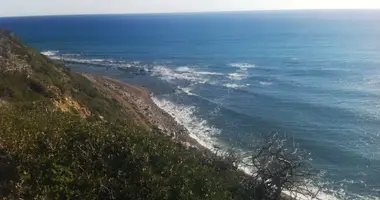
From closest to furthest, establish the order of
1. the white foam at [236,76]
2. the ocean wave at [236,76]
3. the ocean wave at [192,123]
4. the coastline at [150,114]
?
the coastline at [150,114], the ocean wave at [192,123], the ocean wave at [236,76], the white foam at [236,76]

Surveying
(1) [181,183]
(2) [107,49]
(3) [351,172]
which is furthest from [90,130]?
(2) [107,49]

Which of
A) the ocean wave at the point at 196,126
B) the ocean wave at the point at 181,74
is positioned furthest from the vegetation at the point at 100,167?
the ocean wave at the point at 181,74

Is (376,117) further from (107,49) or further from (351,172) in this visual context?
(107,49)

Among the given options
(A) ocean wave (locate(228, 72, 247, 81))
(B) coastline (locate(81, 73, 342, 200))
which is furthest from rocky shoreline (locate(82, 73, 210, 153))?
(A) ocean wave (locate(228, 72, 247, 81))

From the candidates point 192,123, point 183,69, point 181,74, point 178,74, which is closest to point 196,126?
point 192,123

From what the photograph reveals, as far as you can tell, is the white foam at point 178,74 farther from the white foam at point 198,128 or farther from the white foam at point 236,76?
the white foam at point 198,128

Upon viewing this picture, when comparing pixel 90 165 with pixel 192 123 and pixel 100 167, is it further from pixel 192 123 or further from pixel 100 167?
pixel 192 123

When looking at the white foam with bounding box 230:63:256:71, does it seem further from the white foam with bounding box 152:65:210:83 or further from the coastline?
the coastline
